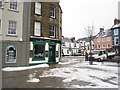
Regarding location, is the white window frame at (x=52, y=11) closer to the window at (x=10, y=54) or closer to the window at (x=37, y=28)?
the window at (x=37, y=28)

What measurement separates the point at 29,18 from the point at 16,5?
2.17 meters

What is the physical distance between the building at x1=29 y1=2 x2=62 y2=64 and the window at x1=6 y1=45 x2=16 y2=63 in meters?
2.32

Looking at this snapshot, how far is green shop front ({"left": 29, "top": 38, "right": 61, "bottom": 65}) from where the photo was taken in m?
22.6

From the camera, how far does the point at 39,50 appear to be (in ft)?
77.7

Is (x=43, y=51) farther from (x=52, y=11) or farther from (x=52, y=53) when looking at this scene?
(x=52, y=11)

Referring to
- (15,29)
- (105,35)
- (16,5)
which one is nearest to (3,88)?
(15,29)

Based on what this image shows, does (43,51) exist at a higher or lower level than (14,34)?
lower

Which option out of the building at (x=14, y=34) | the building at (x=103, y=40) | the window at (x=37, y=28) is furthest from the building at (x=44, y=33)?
the building at (x=103, y=40)

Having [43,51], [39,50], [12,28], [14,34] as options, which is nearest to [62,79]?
[14,34]

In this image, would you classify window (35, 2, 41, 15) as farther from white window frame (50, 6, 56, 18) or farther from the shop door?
the shop door

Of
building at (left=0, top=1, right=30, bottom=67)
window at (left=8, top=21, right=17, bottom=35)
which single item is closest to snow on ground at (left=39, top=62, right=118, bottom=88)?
building at (left=0, top=1, right=30, bottom=67)

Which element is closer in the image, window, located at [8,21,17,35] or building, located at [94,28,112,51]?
window, located at [8,21,17,35]

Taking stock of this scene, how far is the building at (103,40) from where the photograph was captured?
6045 centimetres

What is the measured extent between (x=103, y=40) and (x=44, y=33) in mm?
42239
